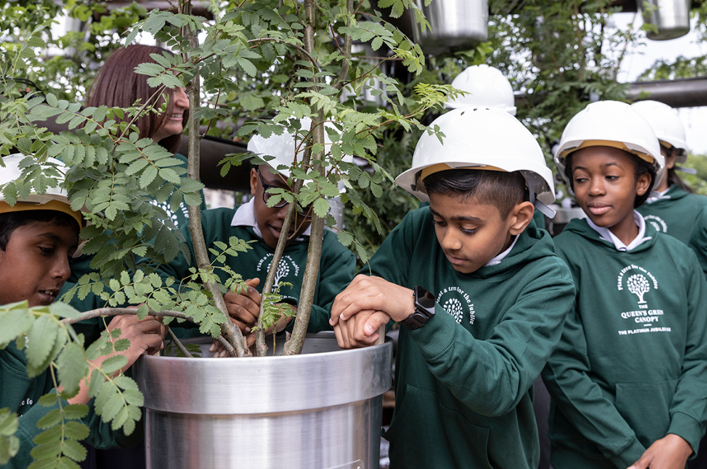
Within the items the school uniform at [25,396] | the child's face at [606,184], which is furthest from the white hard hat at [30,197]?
the child's face at [606,184]

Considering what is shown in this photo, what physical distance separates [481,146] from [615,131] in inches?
31.4

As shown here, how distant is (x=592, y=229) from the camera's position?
6.30 ft

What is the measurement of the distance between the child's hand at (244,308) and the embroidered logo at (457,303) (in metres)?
0.48

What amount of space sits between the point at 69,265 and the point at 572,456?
4.98 feet

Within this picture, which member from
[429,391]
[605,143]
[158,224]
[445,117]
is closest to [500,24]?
[605,143]

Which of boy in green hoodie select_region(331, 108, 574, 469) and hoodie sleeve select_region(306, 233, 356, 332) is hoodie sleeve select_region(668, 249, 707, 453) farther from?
hoodie sleeve select_region(306, 233, 356, 332)

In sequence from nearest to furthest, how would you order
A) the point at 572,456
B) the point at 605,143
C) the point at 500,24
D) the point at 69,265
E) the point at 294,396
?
the point at 294,396, the point at 69,265, the point at 572,456, the point at 605,143, the point at 500,24

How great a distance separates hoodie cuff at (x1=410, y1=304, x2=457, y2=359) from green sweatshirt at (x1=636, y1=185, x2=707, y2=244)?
1.89 m

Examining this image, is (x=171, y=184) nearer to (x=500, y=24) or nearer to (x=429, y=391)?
(x=429, y=391)

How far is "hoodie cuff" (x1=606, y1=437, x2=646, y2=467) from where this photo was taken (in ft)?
5.20

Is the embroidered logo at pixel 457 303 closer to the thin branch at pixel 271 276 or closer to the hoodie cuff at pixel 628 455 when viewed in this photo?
the thin branch at pixel 271 276

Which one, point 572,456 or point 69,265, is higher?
point 69,265

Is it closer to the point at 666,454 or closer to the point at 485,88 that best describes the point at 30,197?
the point at 666,454

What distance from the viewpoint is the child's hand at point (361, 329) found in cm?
102
